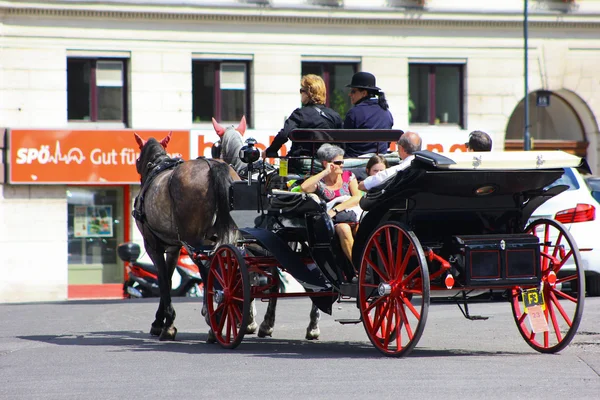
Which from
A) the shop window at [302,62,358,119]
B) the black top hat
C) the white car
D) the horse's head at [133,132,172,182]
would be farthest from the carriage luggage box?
the shop window at [302,62,358,119]

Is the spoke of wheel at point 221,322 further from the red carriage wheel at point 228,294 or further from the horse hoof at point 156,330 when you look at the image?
the horse hoof at point 156,330

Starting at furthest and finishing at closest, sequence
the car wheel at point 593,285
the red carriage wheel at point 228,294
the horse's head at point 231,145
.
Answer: the car wheel at point 593,285 → the horse's head at point 231,145 → the red carriage wheel at point 228,294

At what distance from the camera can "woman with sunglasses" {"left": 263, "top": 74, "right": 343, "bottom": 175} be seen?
10047mm

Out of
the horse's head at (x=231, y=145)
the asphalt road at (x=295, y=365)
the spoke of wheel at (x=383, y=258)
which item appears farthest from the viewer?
the horse's head at (x=231, y=145)

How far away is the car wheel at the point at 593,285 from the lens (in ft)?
49.8

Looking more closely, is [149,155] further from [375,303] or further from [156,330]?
[375,303]

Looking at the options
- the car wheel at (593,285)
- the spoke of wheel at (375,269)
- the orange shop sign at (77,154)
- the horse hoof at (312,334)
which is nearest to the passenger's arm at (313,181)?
the spoke of wheel at (375,269)

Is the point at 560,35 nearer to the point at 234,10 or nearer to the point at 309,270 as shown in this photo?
the point at 234,10

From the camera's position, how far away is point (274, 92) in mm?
25641

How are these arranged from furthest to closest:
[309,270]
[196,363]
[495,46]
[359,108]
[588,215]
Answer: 1. [495,46]
2. [588,215]
3. [359,108]
4. [309,270]
5. [196,363]

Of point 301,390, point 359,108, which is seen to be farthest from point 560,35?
point 301,390

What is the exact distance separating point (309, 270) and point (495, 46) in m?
18.4

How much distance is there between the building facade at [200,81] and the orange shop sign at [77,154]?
0.10 ft

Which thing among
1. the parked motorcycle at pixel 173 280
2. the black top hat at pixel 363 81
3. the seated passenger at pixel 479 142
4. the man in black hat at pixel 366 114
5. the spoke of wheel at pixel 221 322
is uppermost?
the black top hat at pixel 363 81
